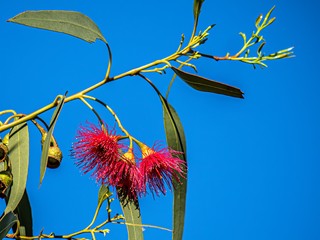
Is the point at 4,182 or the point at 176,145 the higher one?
the point at 176,145

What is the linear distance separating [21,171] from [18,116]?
17 centimetres

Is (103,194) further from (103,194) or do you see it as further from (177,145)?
(177,145)

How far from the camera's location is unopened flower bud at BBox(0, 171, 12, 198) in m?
1.60

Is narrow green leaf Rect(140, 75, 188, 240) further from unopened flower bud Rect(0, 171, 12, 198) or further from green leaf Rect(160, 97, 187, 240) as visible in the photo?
unopened flower bud Rect(0, 171, 12, 198)

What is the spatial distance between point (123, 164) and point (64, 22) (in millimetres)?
373

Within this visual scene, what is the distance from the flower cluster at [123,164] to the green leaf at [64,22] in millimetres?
233

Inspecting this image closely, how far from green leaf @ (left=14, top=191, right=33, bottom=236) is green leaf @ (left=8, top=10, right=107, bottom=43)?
57 cm

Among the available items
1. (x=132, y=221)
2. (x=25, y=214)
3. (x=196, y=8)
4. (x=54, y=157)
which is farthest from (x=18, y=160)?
(x=196, y=8)

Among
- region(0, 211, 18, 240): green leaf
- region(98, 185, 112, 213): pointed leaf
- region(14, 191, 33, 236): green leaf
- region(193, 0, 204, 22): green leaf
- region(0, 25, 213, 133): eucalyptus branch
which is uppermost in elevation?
region(193, 0, 204, 22): green leaf

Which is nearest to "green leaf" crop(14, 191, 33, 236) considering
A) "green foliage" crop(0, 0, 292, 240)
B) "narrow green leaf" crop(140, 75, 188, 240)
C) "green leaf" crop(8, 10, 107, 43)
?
"green foliage" crop(0, 0, 292, 240)

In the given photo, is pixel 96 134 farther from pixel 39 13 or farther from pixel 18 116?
pixel 39 13

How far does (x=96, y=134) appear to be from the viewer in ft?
5.46

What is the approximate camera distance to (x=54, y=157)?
5.66ft

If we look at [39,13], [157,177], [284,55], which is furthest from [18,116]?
[284,55]
